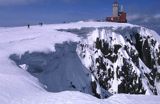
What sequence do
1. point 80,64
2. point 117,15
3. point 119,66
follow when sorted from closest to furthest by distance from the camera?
point 80,64, point 119,66, point 117,15

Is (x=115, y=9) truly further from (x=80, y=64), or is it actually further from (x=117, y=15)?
(x=80, y=64)

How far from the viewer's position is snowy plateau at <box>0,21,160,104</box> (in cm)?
2119

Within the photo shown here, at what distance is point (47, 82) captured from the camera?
135ft

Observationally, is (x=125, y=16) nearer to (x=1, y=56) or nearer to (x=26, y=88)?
(x=1, y=56)

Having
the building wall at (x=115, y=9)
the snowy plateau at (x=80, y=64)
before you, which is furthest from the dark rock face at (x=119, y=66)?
the building wall at (x=115, y=9)

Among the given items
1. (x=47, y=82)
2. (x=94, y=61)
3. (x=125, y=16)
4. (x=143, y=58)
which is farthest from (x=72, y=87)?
(x=125, y=16)

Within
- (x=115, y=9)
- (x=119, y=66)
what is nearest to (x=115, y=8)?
(x=115, y=9)

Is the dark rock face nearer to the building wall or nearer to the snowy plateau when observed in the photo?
the snowy plateau

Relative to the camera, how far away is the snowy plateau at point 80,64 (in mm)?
21188

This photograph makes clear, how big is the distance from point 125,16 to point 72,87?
133 feet

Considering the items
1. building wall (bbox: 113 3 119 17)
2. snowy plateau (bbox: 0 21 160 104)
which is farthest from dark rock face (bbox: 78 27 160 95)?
building wall (bbox: 113 3 119 17)

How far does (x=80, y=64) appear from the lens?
52062mm

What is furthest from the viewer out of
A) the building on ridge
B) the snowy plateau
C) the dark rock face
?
the building on ridge

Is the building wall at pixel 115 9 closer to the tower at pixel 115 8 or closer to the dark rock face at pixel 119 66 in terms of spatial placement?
the tower at pixel 115 8
